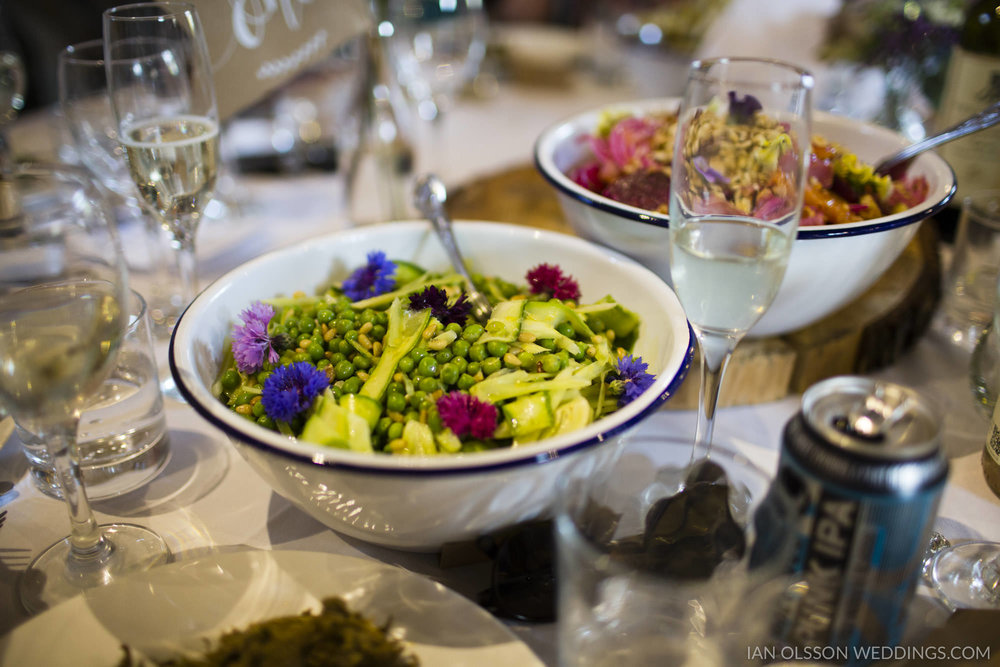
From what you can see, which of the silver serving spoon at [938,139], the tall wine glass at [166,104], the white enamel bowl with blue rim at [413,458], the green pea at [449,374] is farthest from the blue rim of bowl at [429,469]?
the silver serving spoon at [938,139]

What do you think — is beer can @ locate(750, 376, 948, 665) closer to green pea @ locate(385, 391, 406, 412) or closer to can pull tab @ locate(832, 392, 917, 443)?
can pull tab @ locate(832, 392, 917, 443)

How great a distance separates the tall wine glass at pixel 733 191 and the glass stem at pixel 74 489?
759 mm

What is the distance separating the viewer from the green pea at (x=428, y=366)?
95cm

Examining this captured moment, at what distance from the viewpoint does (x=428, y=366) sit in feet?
3.13

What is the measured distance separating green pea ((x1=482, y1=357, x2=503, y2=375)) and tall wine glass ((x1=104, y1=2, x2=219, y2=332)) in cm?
58

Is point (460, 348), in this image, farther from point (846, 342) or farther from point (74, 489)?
point (846, 342)

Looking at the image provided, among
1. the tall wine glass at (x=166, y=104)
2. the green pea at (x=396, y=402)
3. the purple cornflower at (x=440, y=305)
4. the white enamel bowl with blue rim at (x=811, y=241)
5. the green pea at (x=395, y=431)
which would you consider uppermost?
the tall wine glass at (x=166, y=104)

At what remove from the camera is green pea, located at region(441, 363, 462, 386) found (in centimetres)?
95

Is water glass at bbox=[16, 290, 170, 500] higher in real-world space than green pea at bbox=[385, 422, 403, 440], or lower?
lower

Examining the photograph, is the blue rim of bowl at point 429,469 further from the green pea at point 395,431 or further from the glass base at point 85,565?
the glass base at point 85,565

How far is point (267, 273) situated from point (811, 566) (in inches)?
35.5

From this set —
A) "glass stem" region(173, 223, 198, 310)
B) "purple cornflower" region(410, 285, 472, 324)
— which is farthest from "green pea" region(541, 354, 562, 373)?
"glass stem" region(173, 223, 198, 310)

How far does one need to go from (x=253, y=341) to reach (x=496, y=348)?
1.15 feet

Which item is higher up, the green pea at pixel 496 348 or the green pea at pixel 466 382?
the green pea at pixel 496 348
